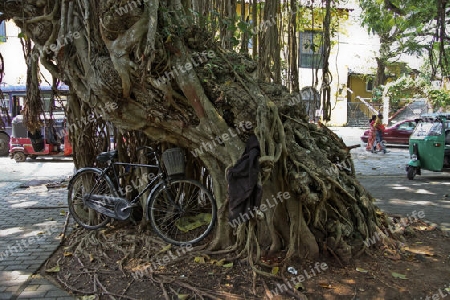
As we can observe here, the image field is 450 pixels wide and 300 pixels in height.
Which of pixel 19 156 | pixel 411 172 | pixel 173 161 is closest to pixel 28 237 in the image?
pixel 173 161

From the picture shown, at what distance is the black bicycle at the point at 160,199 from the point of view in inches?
176

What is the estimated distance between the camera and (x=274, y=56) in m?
7.01

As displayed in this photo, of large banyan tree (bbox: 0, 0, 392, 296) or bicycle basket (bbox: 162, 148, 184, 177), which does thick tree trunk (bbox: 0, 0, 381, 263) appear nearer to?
large banyan tree (bbox: 0, 0, 392, 296)

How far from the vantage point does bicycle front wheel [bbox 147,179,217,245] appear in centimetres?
450

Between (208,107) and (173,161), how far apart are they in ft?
2.70

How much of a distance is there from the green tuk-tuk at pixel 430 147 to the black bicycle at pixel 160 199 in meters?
6.44

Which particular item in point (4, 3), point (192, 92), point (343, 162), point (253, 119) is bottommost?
point (343, 162)

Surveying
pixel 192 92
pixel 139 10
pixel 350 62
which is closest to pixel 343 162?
pixel 192 92

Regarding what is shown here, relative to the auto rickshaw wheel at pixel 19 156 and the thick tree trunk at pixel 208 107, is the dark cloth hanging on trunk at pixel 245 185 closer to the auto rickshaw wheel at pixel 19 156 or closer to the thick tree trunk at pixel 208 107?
the thick tree trunk at pixel 208 107

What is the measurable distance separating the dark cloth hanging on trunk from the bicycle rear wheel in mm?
1894

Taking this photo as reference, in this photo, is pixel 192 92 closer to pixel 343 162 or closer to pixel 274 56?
pixel 343 162

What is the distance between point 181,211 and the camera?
4.63 meters

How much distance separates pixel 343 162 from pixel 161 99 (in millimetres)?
2266

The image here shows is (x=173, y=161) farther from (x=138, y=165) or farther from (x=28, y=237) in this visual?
(x=28, y=237)
